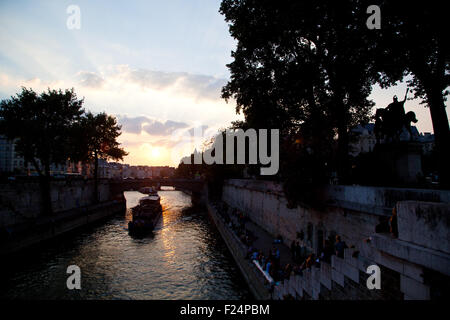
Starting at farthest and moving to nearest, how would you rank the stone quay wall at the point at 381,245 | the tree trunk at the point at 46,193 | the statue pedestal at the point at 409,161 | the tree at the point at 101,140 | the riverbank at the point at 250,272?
the tree at the point at 101,140
the tree trunk at the point at 46,193
the riverbank at the point at 250,272
the statue pedestal at the point at 409,161
the stone quay wall at the point at 381,245

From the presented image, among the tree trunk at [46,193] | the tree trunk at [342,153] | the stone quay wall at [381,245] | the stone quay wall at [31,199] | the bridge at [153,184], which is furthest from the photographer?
the bridge at [153,184]

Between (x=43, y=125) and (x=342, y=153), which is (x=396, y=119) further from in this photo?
(x=43, y=125)

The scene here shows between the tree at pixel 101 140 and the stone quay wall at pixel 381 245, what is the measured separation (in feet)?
135

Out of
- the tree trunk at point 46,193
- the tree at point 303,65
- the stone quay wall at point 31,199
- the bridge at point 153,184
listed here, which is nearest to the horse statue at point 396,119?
the tree at point 303,65

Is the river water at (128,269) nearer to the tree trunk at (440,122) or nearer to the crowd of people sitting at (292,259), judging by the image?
the crowd of people sitting at (292,259)

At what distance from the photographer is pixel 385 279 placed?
564 centimetres

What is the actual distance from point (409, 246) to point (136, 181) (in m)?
66.9

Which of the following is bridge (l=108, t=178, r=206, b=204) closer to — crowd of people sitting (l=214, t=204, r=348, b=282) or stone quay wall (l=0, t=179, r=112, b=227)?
stone quay wall (l=0, t=179, r=112, b=227)

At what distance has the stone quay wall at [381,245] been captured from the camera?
4.55 meters

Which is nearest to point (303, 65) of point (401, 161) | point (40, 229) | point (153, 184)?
point (401, 161)

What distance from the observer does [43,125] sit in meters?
31.6

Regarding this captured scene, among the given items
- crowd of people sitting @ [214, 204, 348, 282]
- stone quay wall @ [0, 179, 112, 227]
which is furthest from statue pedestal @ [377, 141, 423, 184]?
stone quay wall @ [0, 179, 112, 227]
